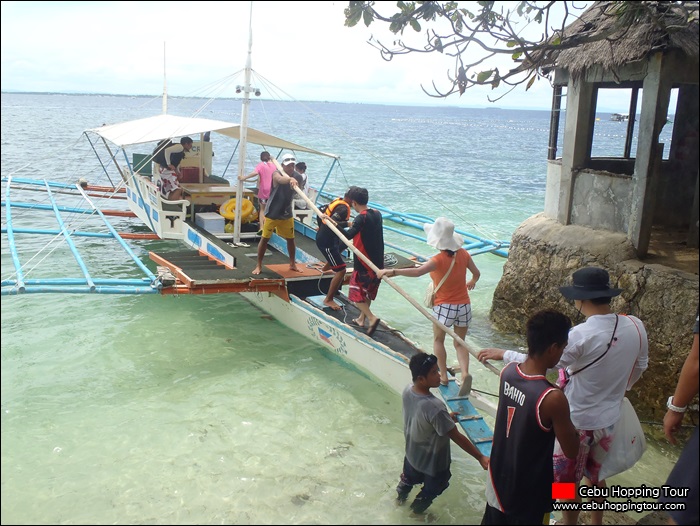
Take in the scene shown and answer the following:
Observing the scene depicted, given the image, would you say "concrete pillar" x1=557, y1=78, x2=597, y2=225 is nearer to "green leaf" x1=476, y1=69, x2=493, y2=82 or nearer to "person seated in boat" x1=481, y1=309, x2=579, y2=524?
"green leaf" x1=476, y1=69, x2=493, y2=82

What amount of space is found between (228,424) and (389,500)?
85.5 inches

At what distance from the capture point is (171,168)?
1107 centimetres

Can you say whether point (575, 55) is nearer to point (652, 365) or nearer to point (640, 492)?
point (652, 365)

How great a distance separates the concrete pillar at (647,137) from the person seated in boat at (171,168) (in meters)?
7.36

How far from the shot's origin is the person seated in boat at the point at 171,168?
424 inches

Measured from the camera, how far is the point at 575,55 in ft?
23.6

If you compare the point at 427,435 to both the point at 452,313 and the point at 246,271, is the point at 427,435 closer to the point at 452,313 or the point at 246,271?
the point at 452,313

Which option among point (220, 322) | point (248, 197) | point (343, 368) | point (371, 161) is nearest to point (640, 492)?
point (343, 368)

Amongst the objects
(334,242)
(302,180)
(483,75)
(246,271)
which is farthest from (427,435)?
(302,180)

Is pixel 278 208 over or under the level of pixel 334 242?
over

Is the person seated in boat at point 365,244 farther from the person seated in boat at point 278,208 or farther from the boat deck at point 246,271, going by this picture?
the person seated in boat at point 278,208

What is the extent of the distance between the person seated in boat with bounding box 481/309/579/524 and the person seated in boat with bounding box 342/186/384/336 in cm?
322

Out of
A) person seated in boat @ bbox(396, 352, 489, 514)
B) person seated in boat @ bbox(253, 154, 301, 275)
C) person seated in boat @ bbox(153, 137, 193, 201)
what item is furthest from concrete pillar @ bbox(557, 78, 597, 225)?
person seated in boat @ bbox(153, 137, 193, 201)

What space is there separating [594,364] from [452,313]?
1.73 metres
